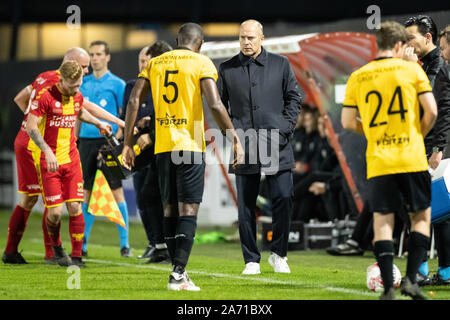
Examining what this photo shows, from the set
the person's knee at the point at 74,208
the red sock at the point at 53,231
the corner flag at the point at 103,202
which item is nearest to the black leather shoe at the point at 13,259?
the red sock at the point at 53,231

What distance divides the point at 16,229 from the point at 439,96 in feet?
15.2

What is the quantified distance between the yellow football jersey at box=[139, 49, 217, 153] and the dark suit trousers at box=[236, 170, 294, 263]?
1.50 m

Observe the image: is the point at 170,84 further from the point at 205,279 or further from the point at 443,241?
the point at 443,241

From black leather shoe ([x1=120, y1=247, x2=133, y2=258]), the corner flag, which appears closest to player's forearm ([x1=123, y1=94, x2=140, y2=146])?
the corner flag

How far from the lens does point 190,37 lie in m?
6.79

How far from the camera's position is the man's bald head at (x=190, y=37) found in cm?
680

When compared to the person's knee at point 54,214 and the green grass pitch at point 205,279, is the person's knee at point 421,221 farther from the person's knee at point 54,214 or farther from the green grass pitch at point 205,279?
the person's knee at point 54,214

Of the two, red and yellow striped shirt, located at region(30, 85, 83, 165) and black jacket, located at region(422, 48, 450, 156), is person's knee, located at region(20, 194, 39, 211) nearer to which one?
red and yellow striped shirt, located at region(30, 85, 83, 165)

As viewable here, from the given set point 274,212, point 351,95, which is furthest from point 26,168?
point 351,95

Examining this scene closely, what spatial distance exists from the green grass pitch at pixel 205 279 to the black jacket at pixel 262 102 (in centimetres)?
109

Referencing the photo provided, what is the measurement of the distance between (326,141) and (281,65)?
13.6 ft

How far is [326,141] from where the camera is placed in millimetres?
12180

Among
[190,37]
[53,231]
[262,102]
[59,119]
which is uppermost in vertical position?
[190,37]
